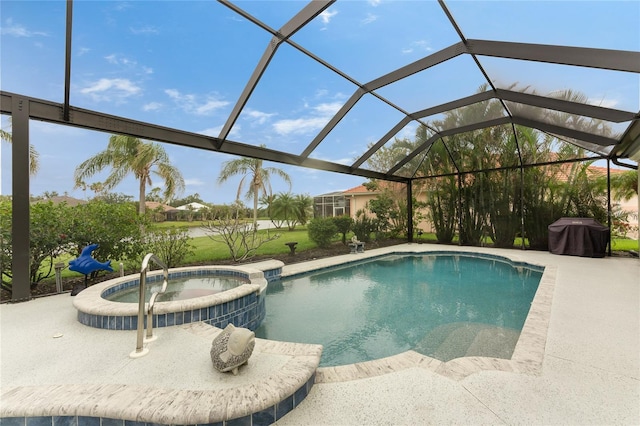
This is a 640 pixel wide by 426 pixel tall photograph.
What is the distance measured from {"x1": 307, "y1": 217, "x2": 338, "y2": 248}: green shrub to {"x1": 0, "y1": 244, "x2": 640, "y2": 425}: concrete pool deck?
7.81 m

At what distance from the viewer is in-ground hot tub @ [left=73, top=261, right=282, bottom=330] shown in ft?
11.5

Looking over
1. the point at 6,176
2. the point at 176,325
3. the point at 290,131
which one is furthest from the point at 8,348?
the point at 290,131

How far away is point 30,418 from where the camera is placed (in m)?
1.91

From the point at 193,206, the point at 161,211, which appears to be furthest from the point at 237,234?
the point at 161,211

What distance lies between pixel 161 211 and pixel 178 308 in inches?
190

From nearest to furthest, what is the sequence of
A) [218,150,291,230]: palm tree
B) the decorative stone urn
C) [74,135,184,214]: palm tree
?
1. the decorative stone urn
2. [74,135,184,214]: palm tree
3. [218,150,291,230]: palm tree

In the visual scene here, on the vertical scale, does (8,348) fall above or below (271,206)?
below

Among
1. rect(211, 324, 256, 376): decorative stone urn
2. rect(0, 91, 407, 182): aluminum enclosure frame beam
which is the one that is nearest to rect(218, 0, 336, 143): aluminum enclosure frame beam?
rect(0, 91, 407, 182): aluminum enclosure frame beam

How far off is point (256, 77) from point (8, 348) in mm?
5134

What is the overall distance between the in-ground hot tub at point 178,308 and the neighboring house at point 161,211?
2335 mm

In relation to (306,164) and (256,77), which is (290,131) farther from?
(256,77)

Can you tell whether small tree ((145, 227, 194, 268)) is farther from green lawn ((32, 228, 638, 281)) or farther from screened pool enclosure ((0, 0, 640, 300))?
screened pool enclosure ((0, 0, 640, 300))

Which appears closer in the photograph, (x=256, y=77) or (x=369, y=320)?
(x=369, y=320)

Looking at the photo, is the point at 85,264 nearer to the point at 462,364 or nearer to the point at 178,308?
the point at 178,308
